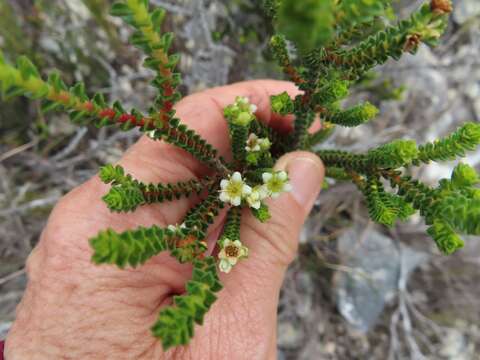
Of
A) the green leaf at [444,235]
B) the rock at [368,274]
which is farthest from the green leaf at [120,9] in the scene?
the rock at [368,274]

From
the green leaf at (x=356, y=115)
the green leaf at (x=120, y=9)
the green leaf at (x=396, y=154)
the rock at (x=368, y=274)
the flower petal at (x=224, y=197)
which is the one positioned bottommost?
the rock at (x=368, y=274)

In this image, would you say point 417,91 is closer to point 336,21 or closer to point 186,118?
point 186,118

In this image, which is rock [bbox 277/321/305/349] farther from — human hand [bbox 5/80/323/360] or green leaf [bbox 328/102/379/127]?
green leaf [bbox 328/102/379/127]

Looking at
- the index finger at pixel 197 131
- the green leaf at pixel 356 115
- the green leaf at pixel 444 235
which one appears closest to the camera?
the green leaf at pixel 444 235

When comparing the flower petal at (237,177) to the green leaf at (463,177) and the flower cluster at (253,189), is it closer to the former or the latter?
the flower cluster at (253,189)

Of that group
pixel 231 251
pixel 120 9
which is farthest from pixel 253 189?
pixel 120 9
